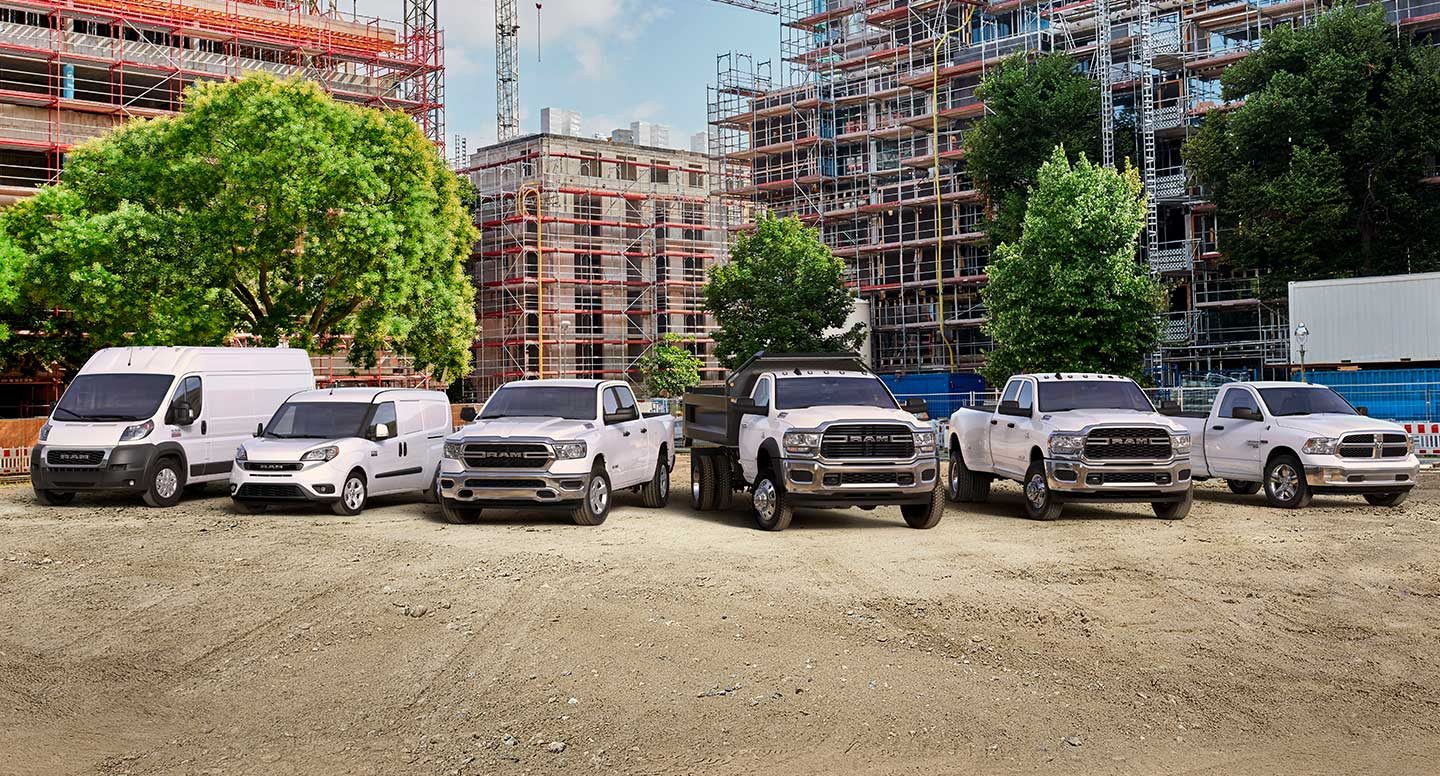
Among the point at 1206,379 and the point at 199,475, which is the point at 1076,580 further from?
the point at 1206,379

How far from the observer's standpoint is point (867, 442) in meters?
16.3

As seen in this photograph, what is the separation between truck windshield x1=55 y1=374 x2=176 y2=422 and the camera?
20.6 meters

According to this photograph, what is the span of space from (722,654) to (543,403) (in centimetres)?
973

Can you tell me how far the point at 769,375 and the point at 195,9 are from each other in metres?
46.8

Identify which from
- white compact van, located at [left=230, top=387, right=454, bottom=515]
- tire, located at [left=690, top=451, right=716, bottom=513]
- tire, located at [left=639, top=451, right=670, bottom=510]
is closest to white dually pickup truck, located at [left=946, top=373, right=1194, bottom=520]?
tire, located at [left=690, top=451, right=716, bottom=513]

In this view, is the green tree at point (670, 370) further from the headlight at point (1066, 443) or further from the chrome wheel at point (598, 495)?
the headlight at point (1066, 443)

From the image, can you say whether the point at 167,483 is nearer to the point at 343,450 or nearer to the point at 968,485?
the point at 343,450

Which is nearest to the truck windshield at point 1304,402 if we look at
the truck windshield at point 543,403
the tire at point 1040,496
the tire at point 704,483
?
the tire at point 1040,496

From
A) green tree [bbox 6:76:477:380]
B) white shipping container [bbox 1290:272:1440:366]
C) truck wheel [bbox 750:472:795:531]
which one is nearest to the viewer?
truck wheel [bbox 750:472:795:531]

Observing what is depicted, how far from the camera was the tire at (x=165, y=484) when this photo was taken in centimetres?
2039

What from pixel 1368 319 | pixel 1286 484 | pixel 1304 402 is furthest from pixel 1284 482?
pixel 1368 319

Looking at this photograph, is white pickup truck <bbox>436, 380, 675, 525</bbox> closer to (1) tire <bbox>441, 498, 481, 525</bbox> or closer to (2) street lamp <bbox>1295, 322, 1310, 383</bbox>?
(1) tire <bbox>441, 498, 481, 525</bbox>

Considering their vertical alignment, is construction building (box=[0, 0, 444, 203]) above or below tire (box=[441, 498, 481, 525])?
above

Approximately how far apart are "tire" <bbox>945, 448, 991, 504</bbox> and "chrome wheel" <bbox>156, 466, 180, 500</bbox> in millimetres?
12114
